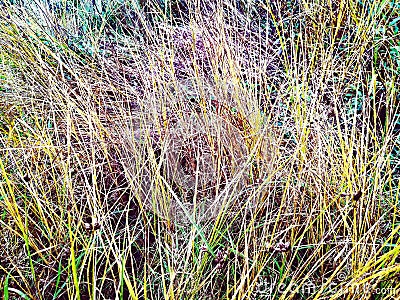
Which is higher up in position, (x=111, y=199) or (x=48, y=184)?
(x=48, y=184)

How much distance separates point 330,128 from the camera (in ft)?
4.78

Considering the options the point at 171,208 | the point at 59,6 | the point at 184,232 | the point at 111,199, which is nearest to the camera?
the point at 184,232

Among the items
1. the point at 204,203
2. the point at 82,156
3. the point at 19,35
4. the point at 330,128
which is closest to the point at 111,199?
the point at 82,156

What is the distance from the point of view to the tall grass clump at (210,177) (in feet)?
3.84

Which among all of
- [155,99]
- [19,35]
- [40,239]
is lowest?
[40,239]

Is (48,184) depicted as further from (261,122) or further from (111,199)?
(261,122)

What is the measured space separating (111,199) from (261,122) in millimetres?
562

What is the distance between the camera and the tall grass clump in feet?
3.84

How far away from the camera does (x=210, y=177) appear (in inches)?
59.0

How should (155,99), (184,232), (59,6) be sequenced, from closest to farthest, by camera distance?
(184,232)
(155,99)
(59,6)
